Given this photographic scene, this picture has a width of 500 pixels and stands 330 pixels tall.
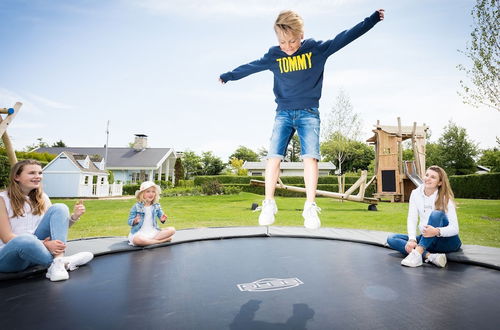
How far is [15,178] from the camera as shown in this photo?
1.95 metres

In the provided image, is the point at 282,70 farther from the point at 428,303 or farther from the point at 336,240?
the point at 336,240

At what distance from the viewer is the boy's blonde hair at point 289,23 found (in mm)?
1806

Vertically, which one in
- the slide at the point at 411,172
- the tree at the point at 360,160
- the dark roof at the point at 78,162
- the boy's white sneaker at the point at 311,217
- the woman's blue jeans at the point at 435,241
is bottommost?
the woman's blue jeans at the point at 435,241

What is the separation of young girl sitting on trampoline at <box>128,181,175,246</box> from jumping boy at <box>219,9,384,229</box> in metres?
1.38

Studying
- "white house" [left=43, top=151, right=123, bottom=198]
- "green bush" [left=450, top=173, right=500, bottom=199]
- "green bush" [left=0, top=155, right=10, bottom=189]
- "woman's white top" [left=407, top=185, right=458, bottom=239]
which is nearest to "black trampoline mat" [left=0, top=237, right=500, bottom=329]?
"woman's white top" [left=407, top=185, right=458, bottom=239]

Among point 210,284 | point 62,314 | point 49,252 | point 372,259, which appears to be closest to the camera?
point 62,314

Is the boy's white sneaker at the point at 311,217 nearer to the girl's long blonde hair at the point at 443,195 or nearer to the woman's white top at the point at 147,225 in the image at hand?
the girl's long blonde hair at the point at 443,195

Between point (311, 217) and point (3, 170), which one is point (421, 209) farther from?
point (3, 170)

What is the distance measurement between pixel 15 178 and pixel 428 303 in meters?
2.46

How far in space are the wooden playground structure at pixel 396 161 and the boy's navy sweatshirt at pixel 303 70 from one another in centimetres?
749

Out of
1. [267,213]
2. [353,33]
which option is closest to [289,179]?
[267,213]

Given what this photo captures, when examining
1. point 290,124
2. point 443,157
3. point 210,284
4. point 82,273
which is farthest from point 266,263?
point 443,157

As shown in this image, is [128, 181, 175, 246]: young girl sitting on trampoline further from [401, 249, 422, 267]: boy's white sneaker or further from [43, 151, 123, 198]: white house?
[43, 151, 123, 198]: white house

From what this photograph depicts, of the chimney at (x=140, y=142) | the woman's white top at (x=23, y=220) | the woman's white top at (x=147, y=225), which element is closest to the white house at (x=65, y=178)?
the chimney at (x=140, y=142)
